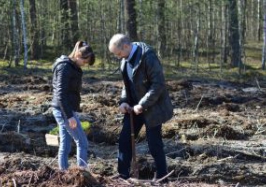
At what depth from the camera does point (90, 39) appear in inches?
1073

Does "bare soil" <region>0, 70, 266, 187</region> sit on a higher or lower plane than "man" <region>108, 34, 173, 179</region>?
lower

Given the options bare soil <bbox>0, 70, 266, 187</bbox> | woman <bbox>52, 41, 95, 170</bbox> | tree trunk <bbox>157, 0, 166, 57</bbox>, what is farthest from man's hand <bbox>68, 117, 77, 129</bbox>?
tree trunk <bbox>157, 0, 166, 57</bbox>

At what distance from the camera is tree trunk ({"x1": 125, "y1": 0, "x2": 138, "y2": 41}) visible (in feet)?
69.9

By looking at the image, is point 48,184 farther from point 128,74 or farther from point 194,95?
point 194,95

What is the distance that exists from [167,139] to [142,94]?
3.49 m

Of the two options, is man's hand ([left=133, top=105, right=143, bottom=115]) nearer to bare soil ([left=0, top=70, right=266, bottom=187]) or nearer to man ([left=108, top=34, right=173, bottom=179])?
man ([left=108, top=34, right=173, bottom=179])

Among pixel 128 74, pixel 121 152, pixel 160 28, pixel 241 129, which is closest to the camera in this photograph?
pixel 128 74

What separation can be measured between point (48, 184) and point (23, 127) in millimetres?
5430

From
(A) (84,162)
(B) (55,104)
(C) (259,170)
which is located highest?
(B) (55,104)

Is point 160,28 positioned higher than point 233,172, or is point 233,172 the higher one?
point 160,28

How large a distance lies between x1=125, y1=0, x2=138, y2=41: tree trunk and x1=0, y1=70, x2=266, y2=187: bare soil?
7073 millimetres

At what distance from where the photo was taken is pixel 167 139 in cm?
944

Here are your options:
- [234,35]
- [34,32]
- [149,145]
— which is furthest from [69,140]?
[234,35]

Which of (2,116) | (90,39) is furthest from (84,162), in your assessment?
(90,39)
